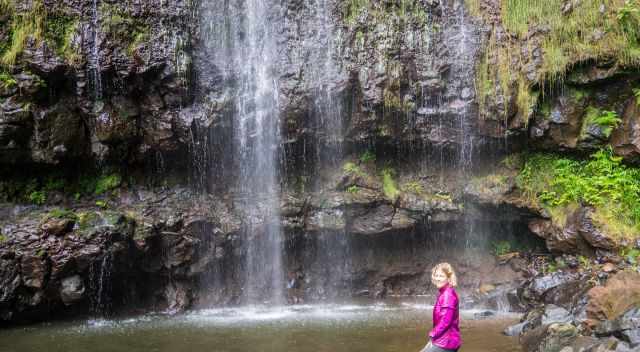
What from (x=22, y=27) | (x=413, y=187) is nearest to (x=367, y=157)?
(x=413, y=187)

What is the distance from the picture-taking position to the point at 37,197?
41.8ft

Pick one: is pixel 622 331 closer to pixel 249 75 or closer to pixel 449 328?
pixel 449 328

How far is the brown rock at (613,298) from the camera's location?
8.43 m

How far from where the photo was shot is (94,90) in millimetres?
12648

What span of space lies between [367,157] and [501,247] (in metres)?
4.45

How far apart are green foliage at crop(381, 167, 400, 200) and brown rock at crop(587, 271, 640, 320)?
18.8 ft

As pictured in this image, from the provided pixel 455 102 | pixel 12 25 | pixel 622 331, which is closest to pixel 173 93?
pixel 12 25

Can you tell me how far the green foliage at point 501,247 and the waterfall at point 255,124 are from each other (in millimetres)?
5886

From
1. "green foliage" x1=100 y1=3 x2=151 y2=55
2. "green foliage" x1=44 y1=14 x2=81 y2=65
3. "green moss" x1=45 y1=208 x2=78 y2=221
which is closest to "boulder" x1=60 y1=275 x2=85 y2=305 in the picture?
"green moss" x1=45 y1=208 x2=78 y2=221

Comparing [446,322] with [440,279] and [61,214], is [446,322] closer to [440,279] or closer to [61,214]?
[440,279]

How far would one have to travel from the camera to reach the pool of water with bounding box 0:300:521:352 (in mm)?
9031

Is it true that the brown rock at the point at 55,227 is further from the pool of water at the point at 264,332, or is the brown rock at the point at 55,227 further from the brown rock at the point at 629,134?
the brown rock at the point at 629,134

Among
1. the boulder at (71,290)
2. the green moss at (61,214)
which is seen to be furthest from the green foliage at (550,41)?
the boulder at (71,290)

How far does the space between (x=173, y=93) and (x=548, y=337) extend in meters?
9.86
